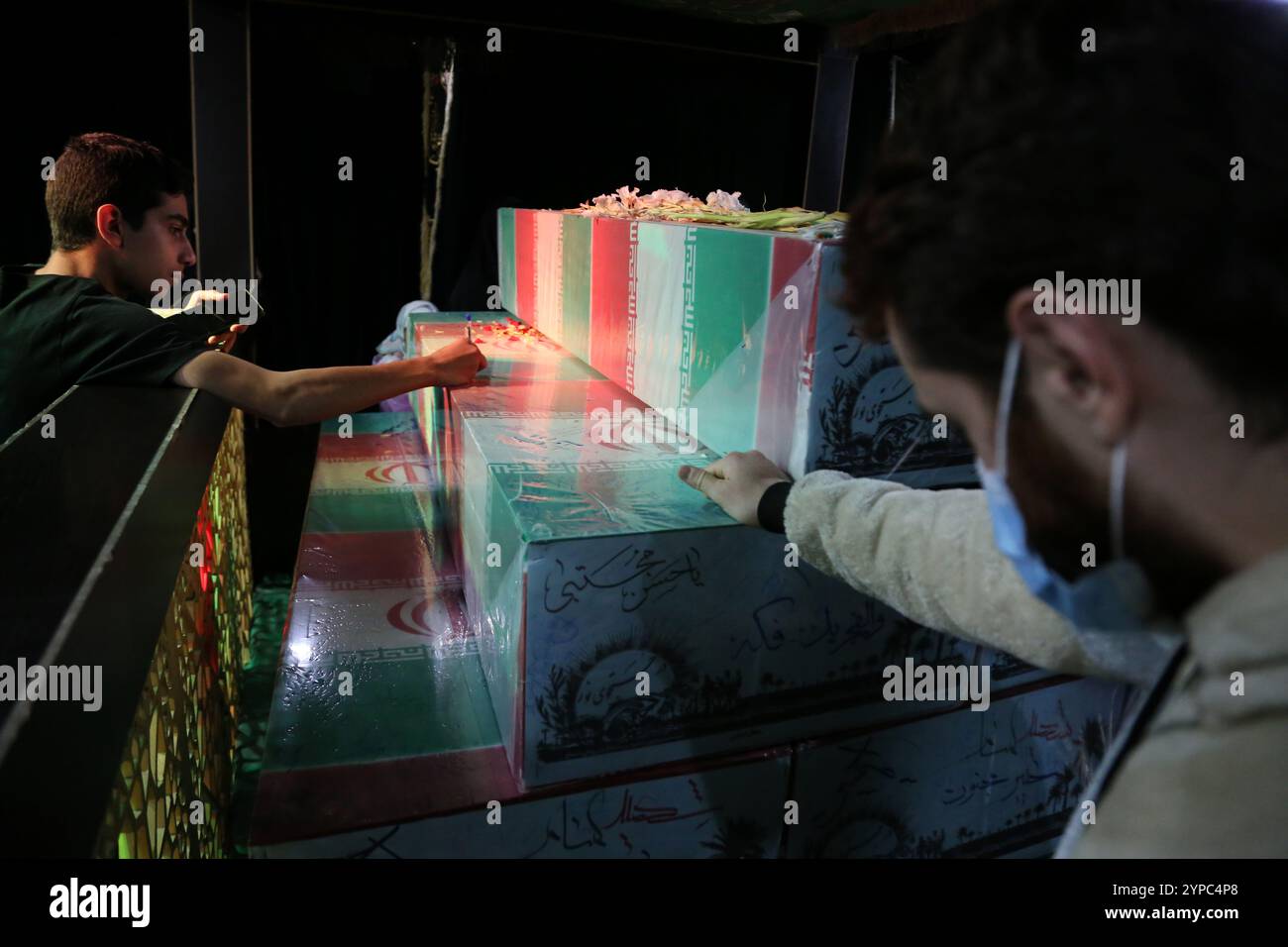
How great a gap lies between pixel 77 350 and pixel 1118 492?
1.80 meters

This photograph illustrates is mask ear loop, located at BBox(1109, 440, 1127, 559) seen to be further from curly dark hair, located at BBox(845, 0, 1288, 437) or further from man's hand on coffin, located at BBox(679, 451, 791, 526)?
man's hand on coffin, located at BBox(679, 451, 791, 526)

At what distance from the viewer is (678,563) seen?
3.80 ft

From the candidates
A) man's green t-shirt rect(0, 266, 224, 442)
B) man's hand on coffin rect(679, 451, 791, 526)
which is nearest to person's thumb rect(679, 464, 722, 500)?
man's hand on coffin rect(679, 451, 791, 526)

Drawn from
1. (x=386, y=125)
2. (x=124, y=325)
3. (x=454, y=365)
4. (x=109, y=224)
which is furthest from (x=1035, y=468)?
(x=386, y=125)

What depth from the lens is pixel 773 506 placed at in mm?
1134

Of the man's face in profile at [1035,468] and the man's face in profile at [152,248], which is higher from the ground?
the man's face in profile at [152,248]

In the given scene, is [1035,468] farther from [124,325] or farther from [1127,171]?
[124,325]

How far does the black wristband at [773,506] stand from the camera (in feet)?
3.70

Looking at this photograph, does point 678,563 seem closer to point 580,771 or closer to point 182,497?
point 580,771

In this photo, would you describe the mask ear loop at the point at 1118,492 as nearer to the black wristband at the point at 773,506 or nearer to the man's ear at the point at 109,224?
the black wristband at the point at 773,506

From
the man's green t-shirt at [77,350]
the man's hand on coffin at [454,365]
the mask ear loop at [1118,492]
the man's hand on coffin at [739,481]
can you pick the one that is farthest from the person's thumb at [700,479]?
the man's green t-shirt at [77,350]

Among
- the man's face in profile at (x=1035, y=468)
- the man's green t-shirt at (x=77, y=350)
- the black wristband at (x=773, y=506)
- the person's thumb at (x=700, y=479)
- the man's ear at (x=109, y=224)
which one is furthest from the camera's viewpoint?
the man's ear at (x=109, y=224)

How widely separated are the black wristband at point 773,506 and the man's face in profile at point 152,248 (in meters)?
1.62
